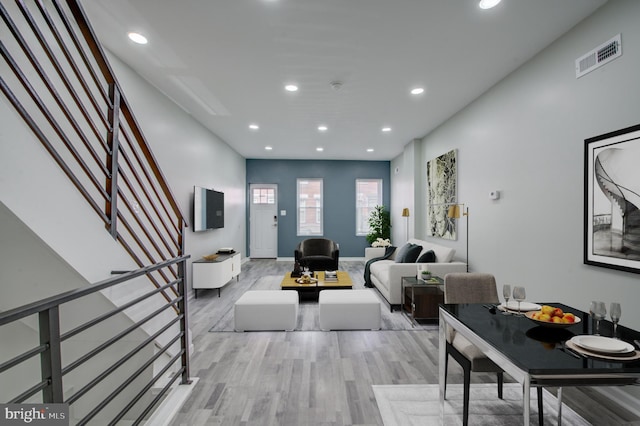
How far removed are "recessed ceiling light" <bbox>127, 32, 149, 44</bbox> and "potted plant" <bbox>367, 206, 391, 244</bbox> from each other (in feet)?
21.6

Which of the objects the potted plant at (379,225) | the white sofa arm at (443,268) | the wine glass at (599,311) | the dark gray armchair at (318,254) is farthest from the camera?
the potted plant at (379,225)

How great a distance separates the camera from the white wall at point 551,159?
221 centimetres

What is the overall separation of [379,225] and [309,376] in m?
6.21

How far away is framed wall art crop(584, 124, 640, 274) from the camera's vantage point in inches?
82.0

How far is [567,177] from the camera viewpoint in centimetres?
266

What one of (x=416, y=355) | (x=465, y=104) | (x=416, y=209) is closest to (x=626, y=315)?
(x=416, y=355)

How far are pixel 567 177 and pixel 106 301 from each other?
3600mm

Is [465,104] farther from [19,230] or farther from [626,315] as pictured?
[19,230]

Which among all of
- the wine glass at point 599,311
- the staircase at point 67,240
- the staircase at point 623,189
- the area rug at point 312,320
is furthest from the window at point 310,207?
the wine glass at point 599,311

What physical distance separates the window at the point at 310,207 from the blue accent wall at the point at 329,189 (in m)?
0.15

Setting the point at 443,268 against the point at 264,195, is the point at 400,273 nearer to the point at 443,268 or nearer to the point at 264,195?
the point at 443,268

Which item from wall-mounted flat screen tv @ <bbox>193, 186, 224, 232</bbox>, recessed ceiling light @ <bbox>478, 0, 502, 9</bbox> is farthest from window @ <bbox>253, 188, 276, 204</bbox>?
recessed ceiling light @ <bbox>478, 0, 502, 9</bbox>

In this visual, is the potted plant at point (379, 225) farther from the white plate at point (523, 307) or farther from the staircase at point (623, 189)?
the white plate at point (523, 307)

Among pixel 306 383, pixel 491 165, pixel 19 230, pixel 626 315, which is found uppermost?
pixel 491 165
